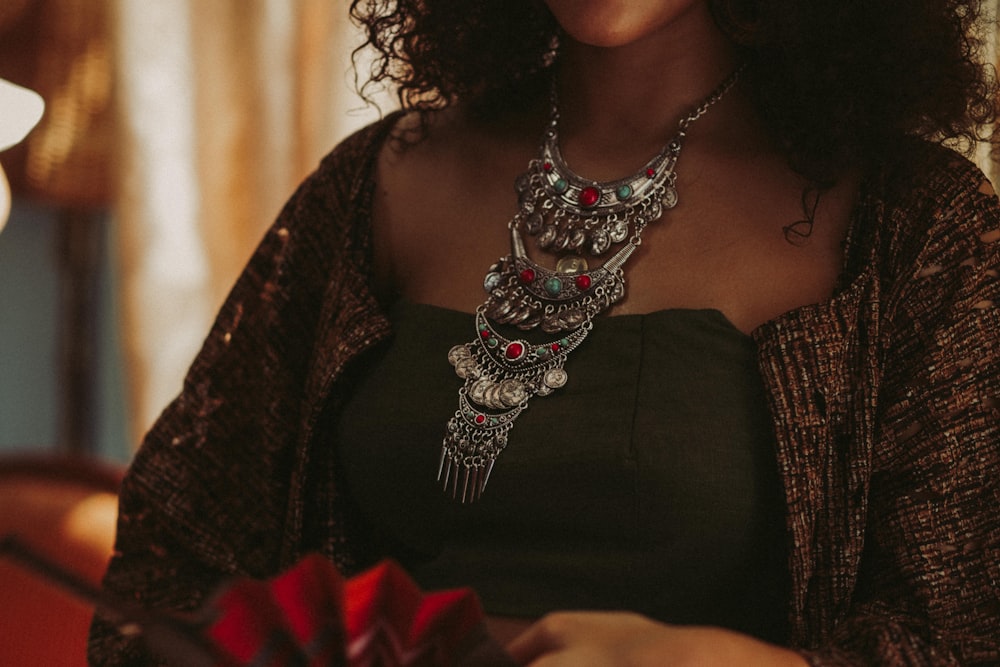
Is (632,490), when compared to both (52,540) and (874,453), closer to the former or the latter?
(874,453)

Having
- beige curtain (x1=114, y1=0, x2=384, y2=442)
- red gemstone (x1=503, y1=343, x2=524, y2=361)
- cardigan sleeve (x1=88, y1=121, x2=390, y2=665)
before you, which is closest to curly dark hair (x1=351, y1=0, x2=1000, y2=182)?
red gemstone (x1=503, y1=343, x2=524, y2=361)

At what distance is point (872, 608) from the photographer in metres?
0.91

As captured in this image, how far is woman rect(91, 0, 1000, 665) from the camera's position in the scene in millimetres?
913

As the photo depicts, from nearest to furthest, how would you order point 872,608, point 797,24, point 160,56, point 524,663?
1. point 524,663
2. point 872,608
3. point 797,24
4. point 160,56

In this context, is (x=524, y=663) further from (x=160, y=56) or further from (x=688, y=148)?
(x=160, y=56)

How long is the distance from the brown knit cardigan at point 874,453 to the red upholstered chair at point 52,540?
0.20 metres

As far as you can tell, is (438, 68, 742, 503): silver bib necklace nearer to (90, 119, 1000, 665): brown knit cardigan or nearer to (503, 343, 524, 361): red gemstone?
(503, 343, 524, 361): red gemstone

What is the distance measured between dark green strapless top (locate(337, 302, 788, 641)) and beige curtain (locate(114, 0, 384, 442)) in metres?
1.16

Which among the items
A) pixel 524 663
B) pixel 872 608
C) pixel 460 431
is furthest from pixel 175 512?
pixel 872 608

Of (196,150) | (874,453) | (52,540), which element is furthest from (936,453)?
(196,150)

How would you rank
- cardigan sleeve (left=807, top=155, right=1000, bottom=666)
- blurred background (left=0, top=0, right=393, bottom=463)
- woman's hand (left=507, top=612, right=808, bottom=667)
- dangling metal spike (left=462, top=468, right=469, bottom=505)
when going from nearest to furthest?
woman's hand (left=507, top=612, right=808, bottom=667) < cardigan sleeve (left=807, top=155, right=1000, bottom=666) < dangling metal spike (left=462, top=468, right=469, bottom=505) < blurred background (left=0, top=0, right=393, bottom=463)

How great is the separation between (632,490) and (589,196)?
0.93ft

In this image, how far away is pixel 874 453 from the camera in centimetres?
93

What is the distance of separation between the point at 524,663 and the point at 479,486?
23 centimetres
